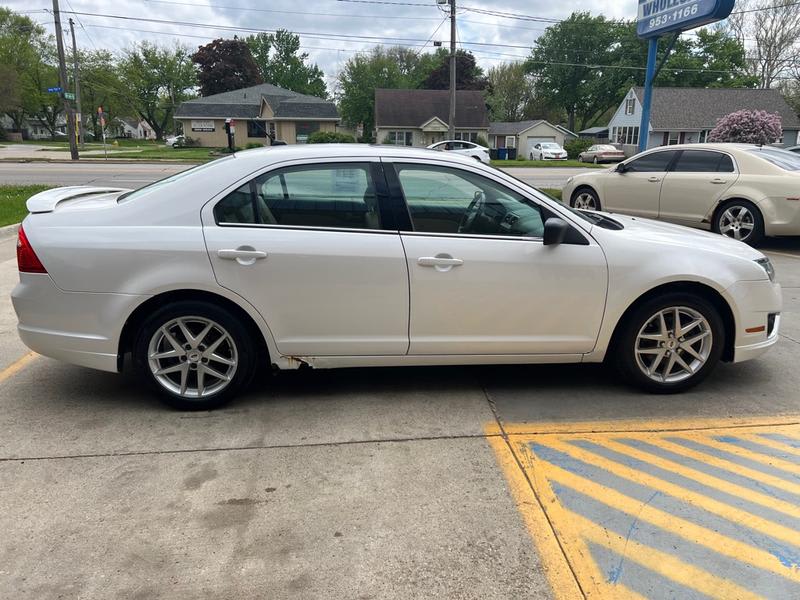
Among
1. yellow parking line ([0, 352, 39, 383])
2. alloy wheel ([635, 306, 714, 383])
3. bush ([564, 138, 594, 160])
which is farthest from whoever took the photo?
bush ([564, 138, 594, 160])

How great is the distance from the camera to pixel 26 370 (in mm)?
4320

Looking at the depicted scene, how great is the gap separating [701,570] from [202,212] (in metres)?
3.15

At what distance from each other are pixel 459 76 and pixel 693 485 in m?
71.1

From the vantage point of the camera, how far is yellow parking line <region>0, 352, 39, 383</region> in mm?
4230

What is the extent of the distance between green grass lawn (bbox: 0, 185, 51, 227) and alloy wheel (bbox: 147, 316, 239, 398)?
24.0ft

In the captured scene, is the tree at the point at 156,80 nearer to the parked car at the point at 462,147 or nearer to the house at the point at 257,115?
the house at the point at 257,115

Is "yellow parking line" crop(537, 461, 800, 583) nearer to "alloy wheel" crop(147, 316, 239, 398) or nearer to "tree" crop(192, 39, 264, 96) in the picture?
"alloy wheel" crop(147, 316, 239, 398)

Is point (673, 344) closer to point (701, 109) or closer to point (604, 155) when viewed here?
point (604, 155)

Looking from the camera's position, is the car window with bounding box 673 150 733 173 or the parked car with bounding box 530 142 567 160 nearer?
the car window with bounding box 673 150 733 173

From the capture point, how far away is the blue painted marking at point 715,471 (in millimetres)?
2895

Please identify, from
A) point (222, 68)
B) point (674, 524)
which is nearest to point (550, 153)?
point (674, 524)

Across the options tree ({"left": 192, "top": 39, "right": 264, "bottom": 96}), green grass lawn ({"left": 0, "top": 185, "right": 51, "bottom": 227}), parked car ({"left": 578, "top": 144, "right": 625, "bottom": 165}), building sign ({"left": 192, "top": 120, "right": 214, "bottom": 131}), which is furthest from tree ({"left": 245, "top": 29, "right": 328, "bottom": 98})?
green grass lawn ({"left": 0, "top": 185, "right": 51, "bottom": 227})

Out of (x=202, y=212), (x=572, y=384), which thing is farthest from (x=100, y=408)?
(x=572, y=384)

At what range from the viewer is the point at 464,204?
385 cm
